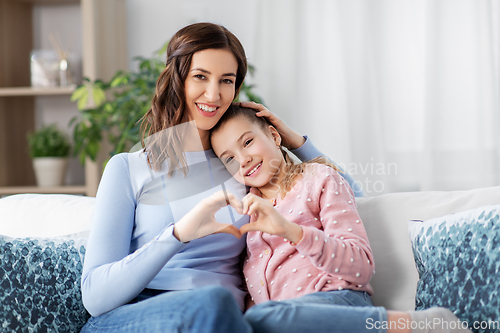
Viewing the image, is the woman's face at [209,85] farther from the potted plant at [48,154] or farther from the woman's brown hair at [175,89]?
the potted plant at [48,154]

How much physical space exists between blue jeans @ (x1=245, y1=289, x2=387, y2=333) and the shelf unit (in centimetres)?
165

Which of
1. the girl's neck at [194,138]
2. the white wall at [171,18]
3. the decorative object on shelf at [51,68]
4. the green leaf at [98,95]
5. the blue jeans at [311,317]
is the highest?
the white wall at [171,18]

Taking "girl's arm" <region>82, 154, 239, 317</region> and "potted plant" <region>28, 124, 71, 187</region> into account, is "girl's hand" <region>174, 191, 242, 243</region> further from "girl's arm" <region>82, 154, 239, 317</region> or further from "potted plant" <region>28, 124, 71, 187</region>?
"potted plant" <region>28, 124, 71, 187</region>

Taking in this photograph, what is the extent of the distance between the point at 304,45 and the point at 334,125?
463mm

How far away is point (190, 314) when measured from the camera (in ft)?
2.45

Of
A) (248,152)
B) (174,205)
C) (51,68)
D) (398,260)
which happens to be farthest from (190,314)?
(51,68)

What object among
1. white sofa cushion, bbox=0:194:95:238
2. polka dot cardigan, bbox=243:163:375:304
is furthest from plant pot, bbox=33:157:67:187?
polka dot cardigan, bbox=243:163:375:304

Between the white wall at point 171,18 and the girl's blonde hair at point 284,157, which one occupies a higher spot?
the white wall at point 171,18

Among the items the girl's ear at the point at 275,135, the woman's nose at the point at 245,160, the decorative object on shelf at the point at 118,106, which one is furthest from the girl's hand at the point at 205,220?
the decorative object on shelf at the point at 118,106

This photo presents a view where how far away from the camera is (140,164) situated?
3.63ft

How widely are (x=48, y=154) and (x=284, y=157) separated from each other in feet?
5.24

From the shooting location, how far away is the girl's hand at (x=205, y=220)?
86 centimetres

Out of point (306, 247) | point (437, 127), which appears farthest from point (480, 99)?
point (306, 247)

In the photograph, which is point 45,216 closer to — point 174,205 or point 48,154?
point 174,205
